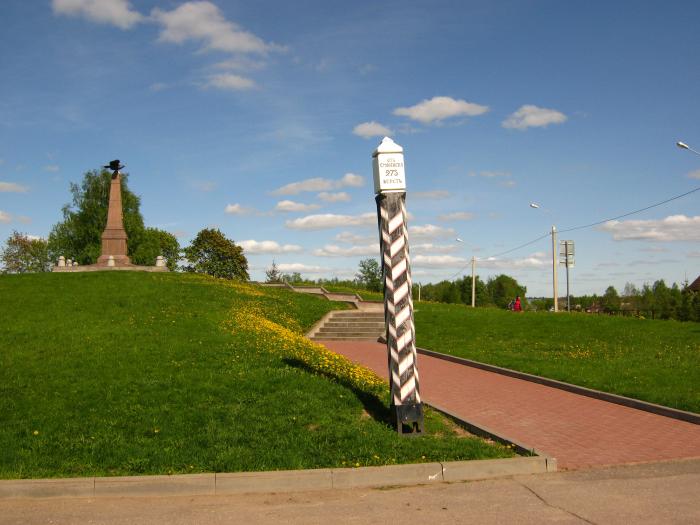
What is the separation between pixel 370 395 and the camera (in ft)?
34.2

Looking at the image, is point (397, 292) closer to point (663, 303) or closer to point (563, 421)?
point (563, 421)

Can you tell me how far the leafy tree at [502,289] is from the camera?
129375mm

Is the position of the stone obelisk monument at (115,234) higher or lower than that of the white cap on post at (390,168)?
higher

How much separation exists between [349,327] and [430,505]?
20693 mm

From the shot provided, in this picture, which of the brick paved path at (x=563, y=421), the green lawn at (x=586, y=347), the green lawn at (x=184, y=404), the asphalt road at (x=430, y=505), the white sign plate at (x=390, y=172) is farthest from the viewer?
the green lawn at (x=586, y=347)

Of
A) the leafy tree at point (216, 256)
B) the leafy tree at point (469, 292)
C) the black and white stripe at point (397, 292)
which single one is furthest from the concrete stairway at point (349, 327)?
the leafy tree at point (469, 292)

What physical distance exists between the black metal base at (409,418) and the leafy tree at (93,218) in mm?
66740

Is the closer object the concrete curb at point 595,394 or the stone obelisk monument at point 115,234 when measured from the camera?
the concrete curb at point 595,394

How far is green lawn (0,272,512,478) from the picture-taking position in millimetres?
7273

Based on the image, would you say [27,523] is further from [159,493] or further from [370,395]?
[370,395]

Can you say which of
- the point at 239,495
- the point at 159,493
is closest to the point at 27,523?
the point at 159,493

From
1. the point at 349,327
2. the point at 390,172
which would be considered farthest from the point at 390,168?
the point at 349,327

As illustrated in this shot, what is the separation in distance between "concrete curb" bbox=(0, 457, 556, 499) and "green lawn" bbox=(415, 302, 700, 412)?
6.11m

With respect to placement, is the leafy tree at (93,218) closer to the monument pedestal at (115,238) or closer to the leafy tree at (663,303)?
the monument pedestal at (115,238)
